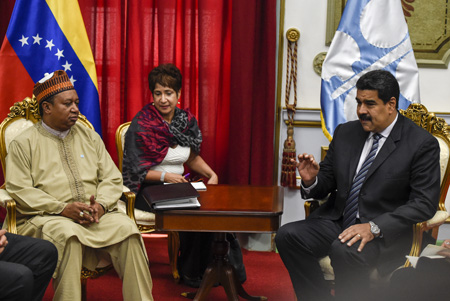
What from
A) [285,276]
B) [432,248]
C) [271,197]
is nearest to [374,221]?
[432,248]

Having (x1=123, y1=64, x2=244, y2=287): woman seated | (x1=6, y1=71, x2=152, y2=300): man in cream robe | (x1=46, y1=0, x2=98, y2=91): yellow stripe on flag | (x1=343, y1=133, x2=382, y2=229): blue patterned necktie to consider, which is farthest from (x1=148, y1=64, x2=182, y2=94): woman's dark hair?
(x1=343, y1=133, x2=382, y2=229): blue patterned necktie

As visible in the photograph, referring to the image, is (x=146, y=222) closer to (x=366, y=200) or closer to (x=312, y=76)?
(x=366, y=200)

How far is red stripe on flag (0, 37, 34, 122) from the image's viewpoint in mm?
4145

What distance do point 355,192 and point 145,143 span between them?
1494mm

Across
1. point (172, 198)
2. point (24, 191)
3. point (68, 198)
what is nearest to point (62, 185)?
point (68, 198)

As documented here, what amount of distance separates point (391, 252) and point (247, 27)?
2306 mm

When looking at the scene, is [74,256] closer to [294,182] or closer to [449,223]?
[294,182]

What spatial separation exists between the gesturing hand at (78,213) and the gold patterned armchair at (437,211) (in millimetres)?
1269

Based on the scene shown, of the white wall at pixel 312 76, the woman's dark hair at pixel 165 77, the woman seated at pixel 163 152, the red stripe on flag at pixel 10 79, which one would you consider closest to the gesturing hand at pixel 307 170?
the woman seated at pixel 163 152

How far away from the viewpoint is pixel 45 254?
286cm

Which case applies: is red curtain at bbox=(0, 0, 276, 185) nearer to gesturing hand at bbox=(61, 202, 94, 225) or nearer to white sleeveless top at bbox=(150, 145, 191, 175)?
white sleeveless top at bbox=(150, 145, 191, 175)

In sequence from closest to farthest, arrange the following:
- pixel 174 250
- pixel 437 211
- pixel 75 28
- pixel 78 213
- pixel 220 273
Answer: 1. pixel 78 213
2. pixel 437 211
3. pixel 220 273
4. pixel 174 250
5. pixel 75 28

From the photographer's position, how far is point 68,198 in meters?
3.27

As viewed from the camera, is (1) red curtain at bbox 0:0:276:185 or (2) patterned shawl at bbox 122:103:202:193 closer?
(2) patterned shawl at bbox 122:103:202:193
